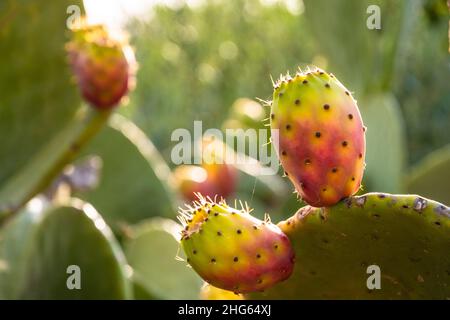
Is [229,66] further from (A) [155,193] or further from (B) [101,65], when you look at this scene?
(B) [101,65]

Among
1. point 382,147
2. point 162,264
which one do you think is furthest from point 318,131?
point 382,147

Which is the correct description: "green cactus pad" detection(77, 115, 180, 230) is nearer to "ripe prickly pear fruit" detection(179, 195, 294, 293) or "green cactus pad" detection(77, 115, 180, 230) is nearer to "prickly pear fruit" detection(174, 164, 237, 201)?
"prickly pear fruit" detection(174, 164, 237, 201)

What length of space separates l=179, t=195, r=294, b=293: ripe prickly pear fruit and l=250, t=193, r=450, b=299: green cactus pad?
9 cm

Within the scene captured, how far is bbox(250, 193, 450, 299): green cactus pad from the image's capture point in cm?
120

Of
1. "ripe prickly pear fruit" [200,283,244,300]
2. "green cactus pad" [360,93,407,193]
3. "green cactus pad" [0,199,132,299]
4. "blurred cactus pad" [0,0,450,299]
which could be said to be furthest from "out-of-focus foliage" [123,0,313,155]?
"ripe prickly pear fruit" [200,283,244,300]

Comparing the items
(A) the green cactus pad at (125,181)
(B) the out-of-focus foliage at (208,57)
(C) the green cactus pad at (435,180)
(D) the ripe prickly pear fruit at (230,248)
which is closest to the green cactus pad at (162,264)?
(A) the green cactus pad at (125,181)

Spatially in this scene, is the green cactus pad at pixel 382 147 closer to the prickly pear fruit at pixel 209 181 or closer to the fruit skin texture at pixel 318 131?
the prickly pear fruit at pixel 209 181

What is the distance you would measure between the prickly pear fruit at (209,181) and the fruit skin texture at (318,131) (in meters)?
1.67

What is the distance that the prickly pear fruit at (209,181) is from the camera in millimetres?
2875

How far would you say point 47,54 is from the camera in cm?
223

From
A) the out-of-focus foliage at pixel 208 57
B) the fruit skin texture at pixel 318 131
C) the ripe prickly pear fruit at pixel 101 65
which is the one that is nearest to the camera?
the fruit skin texture at pixel 318 131

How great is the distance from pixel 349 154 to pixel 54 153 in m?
1.15

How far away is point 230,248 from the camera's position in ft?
3.88
